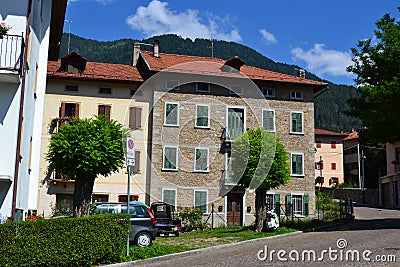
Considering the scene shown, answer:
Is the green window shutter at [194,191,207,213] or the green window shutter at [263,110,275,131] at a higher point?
the green window shutter at [263,110,275,131]

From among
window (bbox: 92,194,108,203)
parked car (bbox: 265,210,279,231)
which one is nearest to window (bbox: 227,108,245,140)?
window (bbox: 92,194,108,203)

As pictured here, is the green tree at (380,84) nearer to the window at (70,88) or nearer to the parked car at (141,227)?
the parked car at (141,227)

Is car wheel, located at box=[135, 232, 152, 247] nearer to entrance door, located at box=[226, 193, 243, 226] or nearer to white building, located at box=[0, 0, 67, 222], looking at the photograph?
white building, located at box=[0, 0, 67, 222]

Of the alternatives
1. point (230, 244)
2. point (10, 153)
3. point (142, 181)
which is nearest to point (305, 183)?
point (142, 181)

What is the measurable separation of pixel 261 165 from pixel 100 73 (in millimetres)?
13835

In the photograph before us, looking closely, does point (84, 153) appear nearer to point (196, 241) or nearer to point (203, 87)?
point (196, 241)

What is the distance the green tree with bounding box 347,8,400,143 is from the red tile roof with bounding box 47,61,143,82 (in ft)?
45.1

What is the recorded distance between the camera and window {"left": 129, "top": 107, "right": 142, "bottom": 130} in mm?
31734

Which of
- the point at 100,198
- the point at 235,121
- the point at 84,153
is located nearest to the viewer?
the point at 84,153

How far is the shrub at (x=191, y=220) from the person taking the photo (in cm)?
2873

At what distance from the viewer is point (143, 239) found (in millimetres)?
16844

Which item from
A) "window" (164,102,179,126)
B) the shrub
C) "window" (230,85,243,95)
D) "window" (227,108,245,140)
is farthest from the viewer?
"window" (230,85,243,95)

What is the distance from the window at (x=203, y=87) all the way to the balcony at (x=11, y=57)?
19.5 meters

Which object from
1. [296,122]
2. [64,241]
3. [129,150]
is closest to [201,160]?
[296,122]
